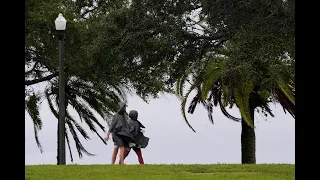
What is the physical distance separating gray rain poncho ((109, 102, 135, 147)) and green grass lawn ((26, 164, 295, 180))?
177 cm

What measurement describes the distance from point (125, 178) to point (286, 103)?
38.4 ft

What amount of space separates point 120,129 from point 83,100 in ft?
35.3

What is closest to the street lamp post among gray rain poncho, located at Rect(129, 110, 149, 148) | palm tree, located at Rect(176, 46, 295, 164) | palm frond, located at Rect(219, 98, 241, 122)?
gray rain poncho, located at Rect(129, 110, 149, 148)

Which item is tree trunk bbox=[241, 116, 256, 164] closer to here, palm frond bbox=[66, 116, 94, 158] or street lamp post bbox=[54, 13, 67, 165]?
palm frond bbox=[66, 116, 94, 158]

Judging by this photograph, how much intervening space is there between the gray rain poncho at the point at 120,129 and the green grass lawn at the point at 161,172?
1.77 meters

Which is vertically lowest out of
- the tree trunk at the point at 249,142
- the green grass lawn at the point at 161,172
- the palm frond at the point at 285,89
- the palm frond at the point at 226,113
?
the green grass lawn at the point at 161,172

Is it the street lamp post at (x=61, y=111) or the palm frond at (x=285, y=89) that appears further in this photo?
the palm frond at (x=285, y=89)

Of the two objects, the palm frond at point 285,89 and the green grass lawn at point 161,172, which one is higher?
the palm frond at point 285,89

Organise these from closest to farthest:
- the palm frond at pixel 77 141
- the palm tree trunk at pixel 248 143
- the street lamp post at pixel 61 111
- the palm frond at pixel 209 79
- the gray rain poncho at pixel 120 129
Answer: the gray rain poncho at pixel 120 129 < the street lamp post at pixel 61 111 < the palm frond at pixel 209 79 < the palm tree trunk at pixel 248 143 < the palm frond at pixel 77 141

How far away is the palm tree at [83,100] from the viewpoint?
945 inches

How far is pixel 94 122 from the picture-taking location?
24.4 metres

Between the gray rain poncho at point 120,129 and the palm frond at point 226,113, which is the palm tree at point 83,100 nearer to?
the palm frond at point 226,113

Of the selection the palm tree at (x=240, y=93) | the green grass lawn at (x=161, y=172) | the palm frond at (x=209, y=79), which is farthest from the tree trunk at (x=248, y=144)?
the green grass lawn at (x=161, y=172)
